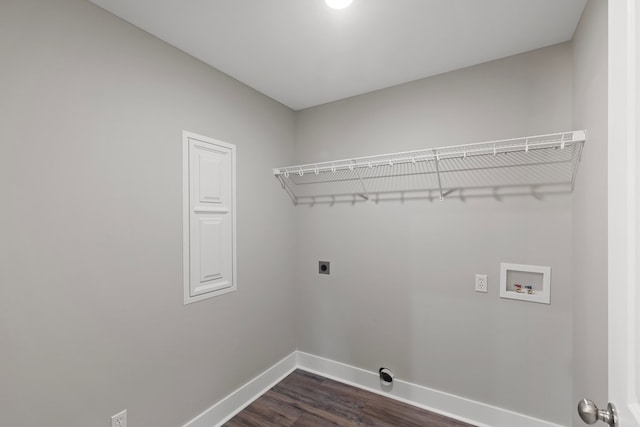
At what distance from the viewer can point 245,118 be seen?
2.22 metres

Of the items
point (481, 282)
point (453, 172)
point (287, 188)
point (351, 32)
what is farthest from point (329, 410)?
point (351, 32)

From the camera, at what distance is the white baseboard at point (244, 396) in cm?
186

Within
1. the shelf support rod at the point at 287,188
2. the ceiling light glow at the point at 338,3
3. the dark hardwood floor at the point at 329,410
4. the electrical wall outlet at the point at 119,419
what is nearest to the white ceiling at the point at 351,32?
the ceiling light glow at the point at 338,3

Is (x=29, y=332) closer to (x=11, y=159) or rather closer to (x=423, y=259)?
(x=11, y=159)

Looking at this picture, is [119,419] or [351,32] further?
[351,32]

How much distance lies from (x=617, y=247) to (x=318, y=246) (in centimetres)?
207

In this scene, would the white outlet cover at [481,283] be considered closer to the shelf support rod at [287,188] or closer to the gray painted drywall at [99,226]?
the shelf support rod at [287,188]

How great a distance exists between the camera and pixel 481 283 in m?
1.89

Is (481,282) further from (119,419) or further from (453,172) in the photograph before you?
(119,419)

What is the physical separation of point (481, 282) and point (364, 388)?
1.27 meters

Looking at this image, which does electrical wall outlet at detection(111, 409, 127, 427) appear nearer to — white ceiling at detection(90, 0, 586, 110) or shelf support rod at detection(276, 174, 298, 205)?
shelf support rod at detection(276, 174, 298, 205)

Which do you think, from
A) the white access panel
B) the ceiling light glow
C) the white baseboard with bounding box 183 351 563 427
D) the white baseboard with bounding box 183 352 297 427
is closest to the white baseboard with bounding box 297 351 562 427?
the white baseboard with bounding box 183 351 563 427

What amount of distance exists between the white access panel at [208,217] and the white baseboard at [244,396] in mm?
754

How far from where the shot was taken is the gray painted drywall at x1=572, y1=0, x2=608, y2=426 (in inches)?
45.4
